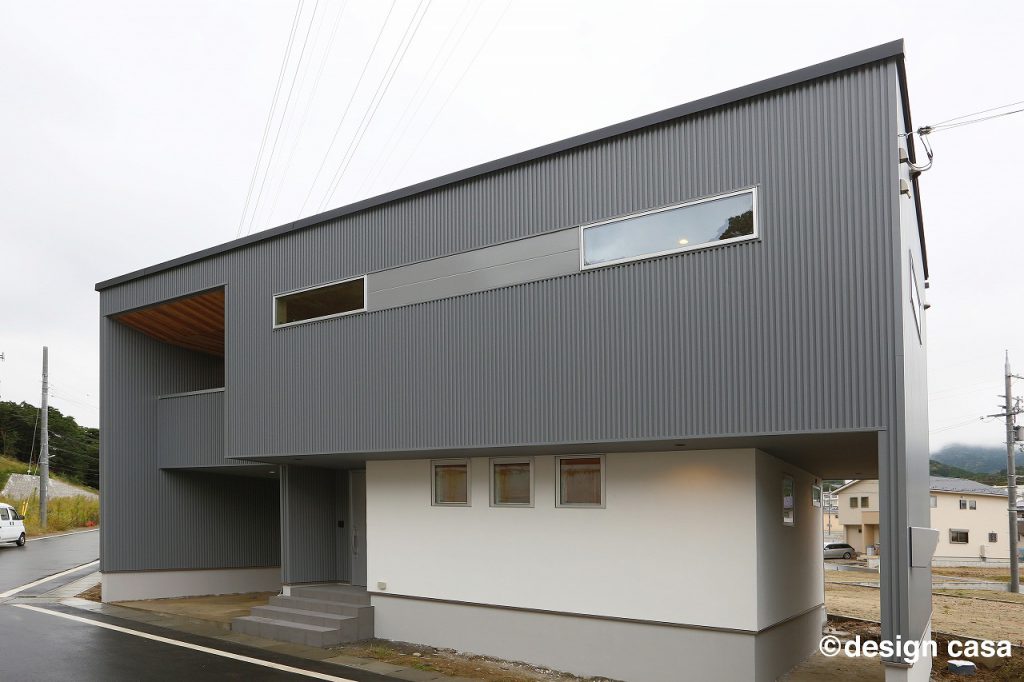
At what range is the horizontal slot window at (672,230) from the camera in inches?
375

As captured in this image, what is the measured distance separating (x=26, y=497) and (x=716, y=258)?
4828 centimetres

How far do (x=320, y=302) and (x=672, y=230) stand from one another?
651cm

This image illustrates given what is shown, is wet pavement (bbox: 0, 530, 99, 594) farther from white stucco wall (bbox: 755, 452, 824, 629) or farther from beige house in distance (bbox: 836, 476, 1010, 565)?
beige house in distance (bbox: 836, 476, 1010, 565)

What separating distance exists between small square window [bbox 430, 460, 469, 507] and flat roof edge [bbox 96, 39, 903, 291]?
420 centimetres

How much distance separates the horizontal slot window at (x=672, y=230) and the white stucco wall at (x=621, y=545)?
101 inches

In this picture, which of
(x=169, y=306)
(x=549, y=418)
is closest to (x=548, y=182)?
(x=549, y=418)

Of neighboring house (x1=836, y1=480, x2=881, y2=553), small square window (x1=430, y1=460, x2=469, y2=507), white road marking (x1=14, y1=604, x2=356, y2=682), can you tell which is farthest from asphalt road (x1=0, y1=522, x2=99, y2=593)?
neighboring house (x1=836, y1=480, x2=881, y2=553)

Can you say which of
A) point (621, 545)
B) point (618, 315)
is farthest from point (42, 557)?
point (618, 315)

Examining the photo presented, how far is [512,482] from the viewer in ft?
40.4

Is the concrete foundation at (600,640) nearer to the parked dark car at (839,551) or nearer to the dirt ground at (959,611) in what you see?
the dirt ground at (959,611)

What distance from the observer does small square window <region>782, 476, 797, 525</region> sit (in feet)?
39.0

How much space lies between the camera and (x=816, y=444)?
997cm

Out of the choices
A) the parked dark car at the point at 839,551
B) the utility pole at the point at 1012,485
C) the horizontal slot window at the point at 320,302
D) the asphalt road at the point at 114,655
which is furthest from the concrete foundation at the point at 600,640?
the parked dark car at the point at 839,551

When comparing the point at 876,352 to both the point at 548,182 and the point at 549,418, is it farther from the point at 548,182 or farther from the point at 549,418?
the point at 548,182
